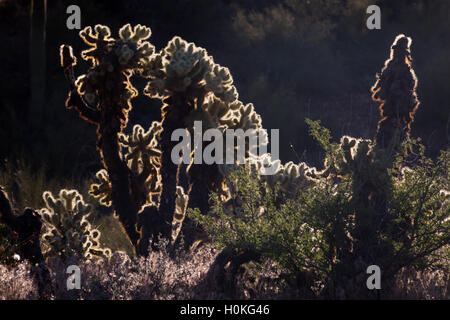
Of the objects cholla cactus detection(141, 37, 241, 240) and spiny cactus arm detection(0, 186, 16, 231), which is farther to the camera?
cholla cactus detection(141, 37, 241, 240)

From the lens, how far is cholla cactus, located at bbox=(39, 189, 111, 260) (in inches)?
177

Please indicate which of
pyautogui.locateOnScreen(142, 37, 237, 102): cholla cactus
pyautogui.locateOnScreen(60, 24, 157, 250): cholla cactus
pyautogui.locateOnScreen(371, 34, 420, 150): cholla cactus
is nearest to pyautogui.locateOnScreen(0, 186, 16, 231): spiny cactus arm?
pyautogui.locateOnScreen(60, 24, 157, 250): cholla cactus

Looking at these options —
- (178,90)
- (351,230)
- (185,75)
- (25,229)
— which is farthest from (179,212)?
(351,230)

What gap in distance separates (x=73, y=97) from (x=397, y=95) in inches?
104

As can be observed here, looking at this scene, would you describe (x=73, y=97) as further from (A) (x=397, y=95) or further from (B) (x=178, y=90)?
(A) (x=397, y=95)

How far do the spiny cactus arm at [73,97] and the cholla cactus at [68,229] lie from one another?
68cm

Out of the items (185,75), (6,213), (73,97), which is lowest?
(6,213)

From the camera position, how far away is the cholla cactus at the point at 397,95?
14.7 feet

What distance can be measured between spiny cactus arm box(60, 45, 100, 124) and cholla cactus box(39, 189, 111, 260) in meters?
0.68

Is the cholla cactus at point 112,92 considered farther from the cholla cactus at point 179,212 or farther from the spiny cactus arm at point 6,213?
the spiny cactus arm at point 6,213

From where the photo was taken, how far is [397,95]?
14.7ft

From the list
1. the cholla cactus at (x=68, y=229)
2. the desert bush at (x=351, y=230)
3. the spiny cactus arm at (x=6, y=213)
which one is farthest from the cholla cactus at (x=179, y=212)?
the spiny cactus arm at (x=6, y=213)

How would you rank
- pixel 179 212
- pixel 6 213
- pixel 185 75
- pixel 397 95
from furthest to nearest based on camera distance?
pixel 179 212
pixel 397 95
pixel 185 75
pixel 6 213

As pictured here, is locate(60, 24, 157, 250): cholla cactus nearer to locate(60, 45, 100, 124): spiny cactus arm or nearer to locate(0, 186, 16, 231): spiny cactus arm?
locate(60, 45, 100, 124): spiny cactus arm
